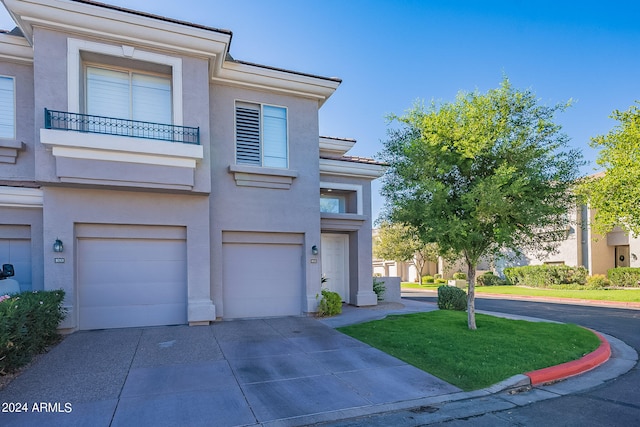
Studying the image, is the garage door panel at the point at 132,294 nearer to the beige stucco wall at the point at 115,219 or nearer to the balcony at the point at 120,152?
the beige stucco wall at the point at 115,219

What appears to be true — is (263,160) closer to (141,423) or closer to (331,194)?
(331,194)

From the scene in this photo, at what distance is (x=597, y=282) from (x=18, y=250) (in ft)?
105

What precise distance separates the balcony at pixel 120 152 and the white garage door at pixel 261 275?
241 cm

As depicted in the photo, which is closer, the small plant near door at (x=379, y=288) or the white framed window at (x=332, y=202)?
the white framed window at (x=332, y=202)

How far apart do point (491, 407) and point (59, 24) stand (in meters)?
11.9

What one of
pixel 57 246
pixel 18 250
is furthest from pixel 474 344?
pixel 18 250

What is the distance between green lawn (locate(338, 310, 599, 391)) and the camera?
670 centimetres

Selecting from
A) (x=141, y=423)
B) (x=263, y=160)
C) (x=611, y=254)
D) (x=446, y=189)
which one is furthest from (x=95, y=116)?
(x=611, y=254)

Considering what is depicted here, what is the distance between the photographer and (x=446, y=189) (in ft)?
29.1

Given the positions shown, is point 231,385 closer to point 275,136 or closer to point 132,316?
point 132,316

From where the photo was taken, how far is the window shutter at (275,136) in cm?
1170

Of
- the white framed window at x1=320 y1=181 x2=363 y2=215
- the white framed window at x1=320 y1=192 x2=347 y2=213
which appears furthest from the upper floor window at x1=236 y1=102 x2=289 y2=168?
the white framed window at x1=320 y1=192 x2=347 y2=213

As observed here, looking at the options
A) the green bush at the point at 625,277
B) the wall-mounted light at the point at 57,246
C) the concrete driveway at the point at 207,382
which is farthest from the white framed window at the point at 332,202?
the green bush at the point at 625,277

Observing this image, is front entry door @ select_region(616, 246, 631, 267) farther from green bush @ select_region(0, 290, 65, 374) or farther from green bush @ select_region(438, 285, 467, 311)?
green bush @ select_region(0, 290, 65, 374)
